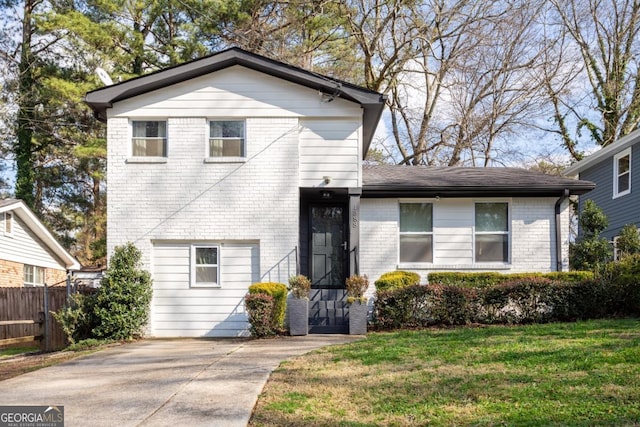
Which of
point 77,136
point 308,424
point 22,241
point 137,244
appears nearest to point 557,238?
point 137,244

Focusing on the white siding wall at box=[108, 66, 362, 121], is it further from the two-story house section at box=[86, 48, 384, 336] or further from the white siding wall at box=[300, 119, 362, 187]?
the white siding wall at box=[300, 119, 362, 187]

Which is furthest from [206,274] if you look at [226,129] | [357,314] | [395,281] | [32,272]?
[32,272]

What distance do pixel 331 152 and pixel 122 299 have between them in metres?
5.48

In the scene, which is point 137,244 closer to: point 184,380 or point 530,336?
point 184,380

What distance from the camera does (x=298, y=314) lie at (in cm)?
1212

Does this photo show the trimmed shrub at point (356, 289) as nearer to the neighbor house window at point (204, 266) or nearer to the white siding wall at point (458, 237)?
the white siding wall at point (458, 237)

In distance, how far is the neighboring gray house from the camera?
58.6 feet

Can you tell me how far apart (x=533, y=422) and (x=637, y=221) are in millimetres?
15127

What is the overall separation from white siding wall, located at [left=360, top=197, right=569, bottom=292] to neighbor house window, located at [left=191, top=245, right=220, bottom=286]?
349 centimetres

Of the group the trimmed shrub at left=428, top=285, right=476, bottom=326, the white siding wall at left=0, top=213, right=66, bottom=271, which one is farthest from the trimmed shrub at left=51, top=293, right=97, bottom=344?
the white siding wall at left=0, top=213, right=66, bottom=271

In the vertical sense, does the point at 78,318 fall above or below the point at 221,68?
below

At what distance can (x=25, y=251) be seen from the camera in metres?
21.6

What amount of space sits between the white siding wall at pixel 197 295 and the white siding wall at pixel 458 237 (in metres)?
2.97

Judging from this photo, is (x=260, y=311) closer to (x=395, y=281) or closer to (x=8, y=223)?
(x=395, y=281)
